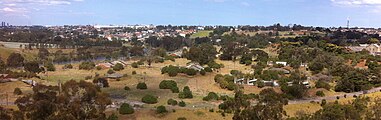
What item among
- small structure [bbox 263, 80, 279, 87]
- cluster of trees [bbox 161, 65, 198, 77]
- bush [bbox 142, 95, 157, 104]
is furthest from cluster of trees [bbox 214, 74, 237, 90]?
bush [bbox 142, 95, 157, 104]

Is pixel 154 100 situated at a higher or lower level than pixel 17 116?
lower

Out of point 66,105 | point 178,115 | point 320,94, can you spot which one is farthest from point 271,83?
point 66,105

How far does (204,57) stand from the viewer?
65.3 meters

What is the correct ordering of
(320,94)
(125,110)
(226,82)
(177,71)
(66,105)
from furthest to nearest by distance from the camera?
1. (177,71)
2. (226,82)
3. (320,94)
4. (125,110)
5. (66,105)

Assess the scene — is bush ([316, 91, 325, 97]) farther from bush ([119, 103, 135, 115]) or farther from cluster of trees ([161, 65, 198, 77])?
bush ([119, 103, 135, 115])

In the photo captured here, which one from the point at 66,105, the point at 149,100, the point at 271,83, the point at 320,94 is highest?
the point at 66,105

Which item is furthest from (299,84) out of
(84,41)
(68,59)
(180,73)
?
(84,41)

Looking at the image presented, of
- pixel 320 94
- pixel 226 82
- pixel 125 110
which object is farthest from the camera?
pixel 226 82

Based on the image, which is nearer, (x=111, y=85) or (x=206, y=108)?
(x=206, y=108)

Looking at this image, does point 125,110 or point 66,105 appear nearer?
point 66,105

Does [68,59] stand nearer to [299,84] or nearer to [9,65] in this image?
[9,65]

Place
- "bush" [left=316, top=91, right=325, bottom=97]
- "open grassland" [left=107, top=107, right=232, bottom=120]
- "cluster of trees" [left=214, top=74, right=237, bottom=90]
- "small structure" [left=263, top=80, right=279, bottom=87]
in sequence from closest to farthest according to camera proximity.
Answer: "open grassland" [left=107, top=107, right=232, bottom=120] < "bush" [left=316, top=91, right=325, bottom=97] < "cluster of trees" [left=214, top=74, right=237, bottom=90] < "small structure" [left=263, top=80, right=279, bottom=87]

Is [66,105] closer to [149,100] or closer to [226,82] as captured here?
[149,100]

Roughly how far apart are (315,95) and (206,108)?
544 inches
